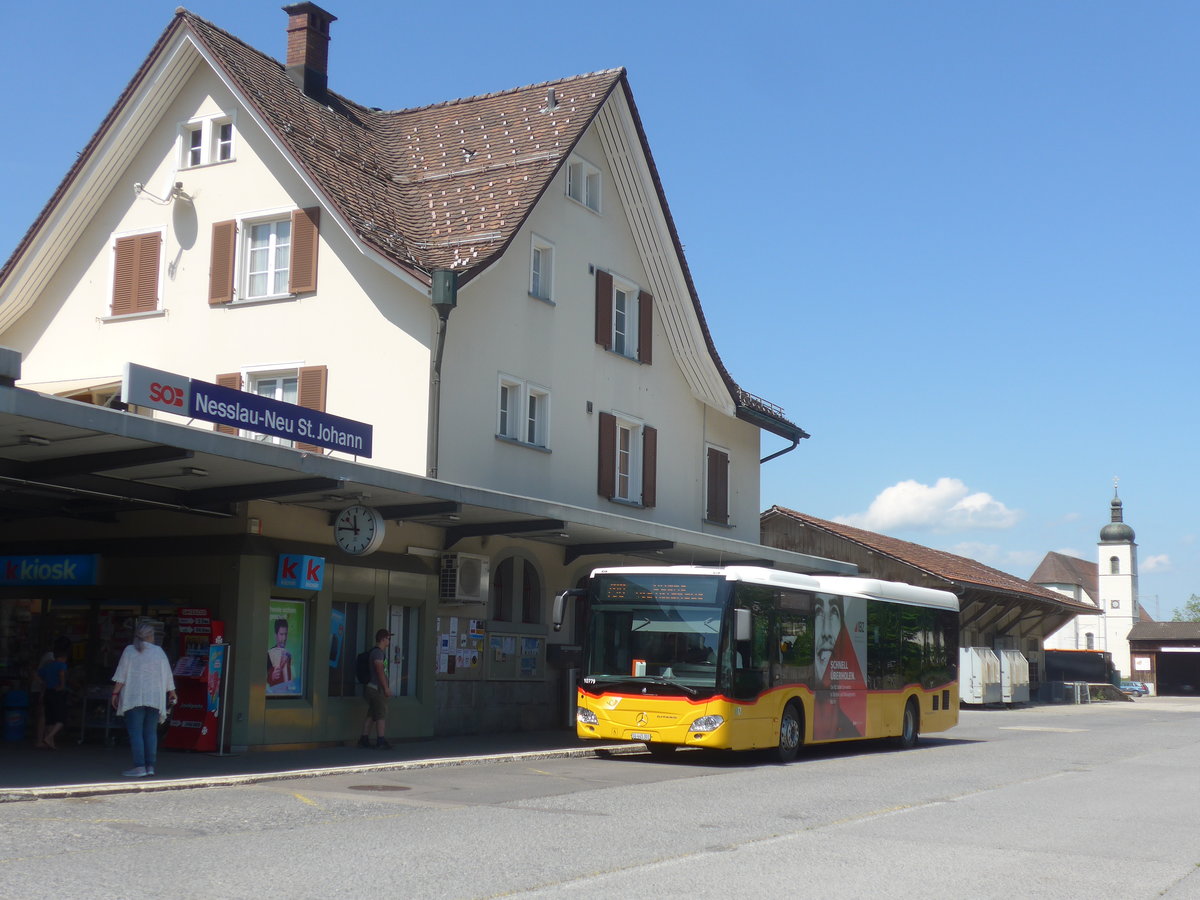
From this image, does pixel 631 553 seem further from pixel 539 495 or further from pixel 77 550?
pixel 77 550

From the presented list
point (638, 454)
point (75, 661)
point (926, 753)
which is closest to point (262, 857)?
point (75, 661)

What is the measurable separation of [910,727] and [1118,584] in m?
99.6

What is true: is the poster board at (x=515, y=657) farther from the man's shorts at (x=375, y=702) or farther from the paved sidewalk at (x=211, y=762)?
the man's shorts at (x=375, y=702)

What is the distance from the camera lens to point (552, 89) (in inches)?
1075

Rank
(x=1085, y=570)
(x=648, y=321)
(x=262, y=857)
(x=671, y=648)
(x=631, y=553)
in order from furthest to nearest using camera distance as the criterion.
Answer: (x=1085, y=570) → (x=648, y=321) → (x=631, y=553) → (x=671, y=648) → (x=262, y=857)

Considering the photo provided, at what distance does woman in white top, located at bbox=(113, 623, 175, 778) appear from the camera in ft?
45.7

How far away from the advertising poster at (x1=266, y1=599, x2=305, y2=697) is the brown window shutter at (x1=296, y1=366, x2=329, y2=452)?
483 cm

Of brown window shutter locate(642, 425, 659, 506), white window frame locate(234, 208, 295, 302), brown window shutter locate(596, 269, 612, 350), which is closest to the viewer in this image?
white window frame locate(234, 208, 295, 302)

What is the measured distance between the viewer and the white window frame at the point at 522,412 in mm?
24188

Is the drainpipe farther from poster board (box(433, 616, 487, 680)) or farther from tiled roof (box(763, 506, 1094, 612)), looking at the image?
tiled roof (box(763, 506, 1094, 612))

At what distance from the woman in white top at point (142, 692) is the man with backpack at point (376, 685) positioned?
467 cm

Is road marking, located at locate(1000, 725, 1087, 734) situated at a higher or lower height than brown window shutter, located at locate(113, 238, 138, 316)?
lower

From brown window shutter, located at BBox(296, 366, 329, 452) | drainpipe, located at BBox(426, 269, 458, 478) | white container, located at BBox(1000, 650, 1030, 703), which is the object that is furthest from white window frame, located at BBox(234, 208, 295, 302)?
white container, located at BBox(1000, 650, 1030, 703)

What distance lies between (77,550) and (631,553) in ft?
33.2
